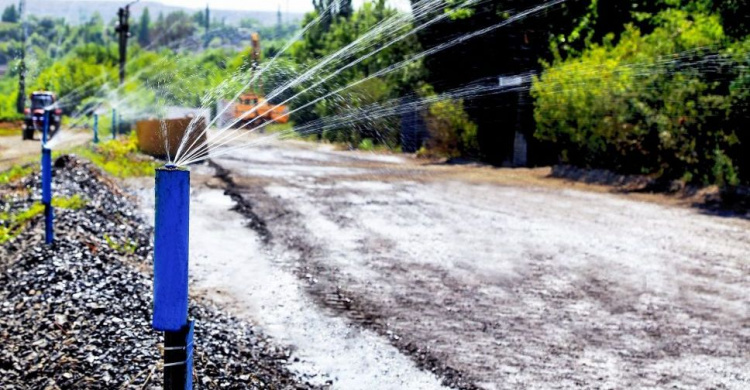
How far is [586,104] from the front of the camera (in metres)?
21.6

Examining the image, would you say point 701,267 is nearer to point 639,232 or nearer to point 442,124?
point 639,232

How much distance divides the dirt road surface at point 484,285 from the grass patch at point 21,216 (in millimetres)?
1695

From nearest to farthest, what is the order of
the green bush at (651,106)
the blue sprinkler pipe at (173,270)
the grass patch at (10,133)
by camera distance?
1. the blue sprinkler pipe at (173,270)
2. the green bush at (651,106)
3. the grass patch at (10,133)

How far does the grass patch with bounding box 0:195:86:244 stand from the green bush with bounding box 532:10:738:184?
11.5 m

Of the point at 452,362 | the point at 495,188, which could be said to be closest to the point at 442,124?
the point at 495,188

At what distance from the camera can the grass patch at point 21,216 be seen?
32.0 feet

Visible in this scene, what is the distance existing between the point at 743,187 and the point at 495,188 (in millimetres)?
5174

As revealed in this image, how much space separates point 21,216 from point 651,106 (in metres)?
13.5

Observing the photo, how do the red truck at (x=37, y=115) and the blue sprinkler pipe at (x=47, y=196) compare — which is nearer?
the blue sprinkler pipe at (x=47, y=196)

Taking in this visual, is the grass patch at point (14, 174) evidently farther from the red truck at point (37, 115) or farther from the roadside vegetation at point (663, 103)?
the red truck at point (37, 115)

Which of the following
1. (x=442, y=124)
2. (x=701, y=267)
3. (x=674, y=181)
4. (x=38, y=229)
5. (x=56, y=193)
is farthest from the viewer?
(x=442, y=124)

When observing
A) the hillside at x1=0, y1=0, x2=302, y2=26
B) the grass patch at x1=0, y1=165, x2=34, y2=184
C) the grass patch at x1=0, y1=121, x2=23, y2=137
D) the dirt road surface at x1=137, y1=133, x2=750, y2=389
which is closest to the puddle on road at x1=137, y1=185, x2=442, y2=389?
the dirt road surface at x1=137, y1=133, x2=750, y2=389

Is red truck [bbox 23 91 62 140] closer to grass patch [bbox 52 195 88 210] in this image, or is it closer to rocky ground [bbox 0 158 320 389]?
grass patch [bbox 52 195 88 210]

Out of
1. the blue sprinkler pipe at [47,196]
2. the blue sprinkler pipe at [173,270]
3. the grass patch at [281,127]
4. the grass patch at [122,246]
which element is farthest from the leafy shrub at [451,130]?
the blue sprinkler pipe at [173,270]
